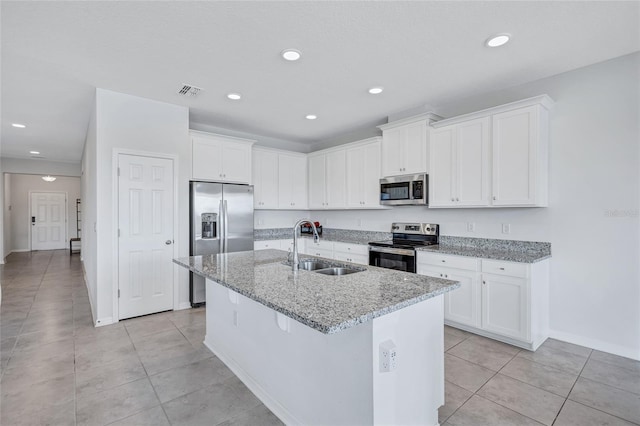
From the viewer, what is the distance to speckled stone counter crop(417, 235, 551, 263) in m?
3.00

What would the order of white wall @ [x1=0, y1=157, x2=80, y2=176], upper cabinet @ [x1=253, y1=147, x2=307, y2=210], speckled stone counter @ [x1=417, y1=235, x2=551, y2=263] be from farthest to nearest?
1. white wall @ [x1=0, y1=157, x2=80, y2=176]
2. upper cabinet @ [x1=253, y1=147, x2=307, y2=210]
3. speckled stone counter @ [x1=417, y1=235, x2=551, y2=263]

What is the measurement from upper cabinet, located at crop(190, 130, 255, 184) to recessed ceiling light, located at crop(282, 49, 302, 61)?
6.85 feet

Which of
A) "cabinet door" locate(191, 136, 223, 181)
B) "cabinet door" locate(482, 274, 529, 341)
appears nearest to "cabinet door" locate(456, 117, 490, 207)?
"cabinet door" locate(482, 274, 529, 341)

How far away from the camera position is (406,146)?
4.11m

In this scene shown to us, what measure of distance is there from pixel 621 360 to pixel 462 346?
1282 millimetres

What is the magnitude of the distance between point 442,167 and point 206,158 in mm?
3187

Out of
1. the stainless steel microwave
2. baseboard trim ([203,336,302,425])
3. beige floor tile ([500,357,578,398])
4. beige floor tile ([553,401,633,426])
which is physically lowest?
beige floor tile ([553,401,633,426])

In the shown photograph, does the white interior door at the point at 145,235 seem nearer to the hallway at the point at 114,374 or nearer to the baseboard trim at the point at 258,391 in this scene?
the hallway at the point at 114,374

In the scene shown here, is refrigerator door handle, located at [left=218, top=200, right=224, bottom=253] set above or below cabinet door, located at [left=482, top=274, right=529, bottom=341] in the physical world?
above

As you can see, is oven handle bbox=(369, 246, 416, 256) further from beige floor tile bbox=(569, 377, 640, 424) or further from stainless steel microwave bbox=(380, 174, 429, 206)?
beige floor tile bbox=(569, 377, 640, 424)

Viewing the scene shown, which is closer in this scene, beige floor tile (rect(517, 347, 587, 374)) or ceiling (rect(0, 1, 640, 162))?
ceiling (rect(0, 1, 640, 162))

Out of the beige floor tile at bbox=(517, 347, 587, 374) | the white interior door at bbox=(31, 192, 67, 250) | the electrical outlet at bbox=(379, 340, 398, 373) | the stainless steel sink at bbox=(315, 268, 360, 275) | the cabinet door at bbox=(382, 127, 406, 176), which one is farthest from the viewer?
the white interior door at bbox=(31, 192, 67, 250)

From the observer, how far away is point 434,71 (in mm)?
3041

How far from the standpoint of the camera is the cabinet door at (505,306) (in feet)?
9.32
